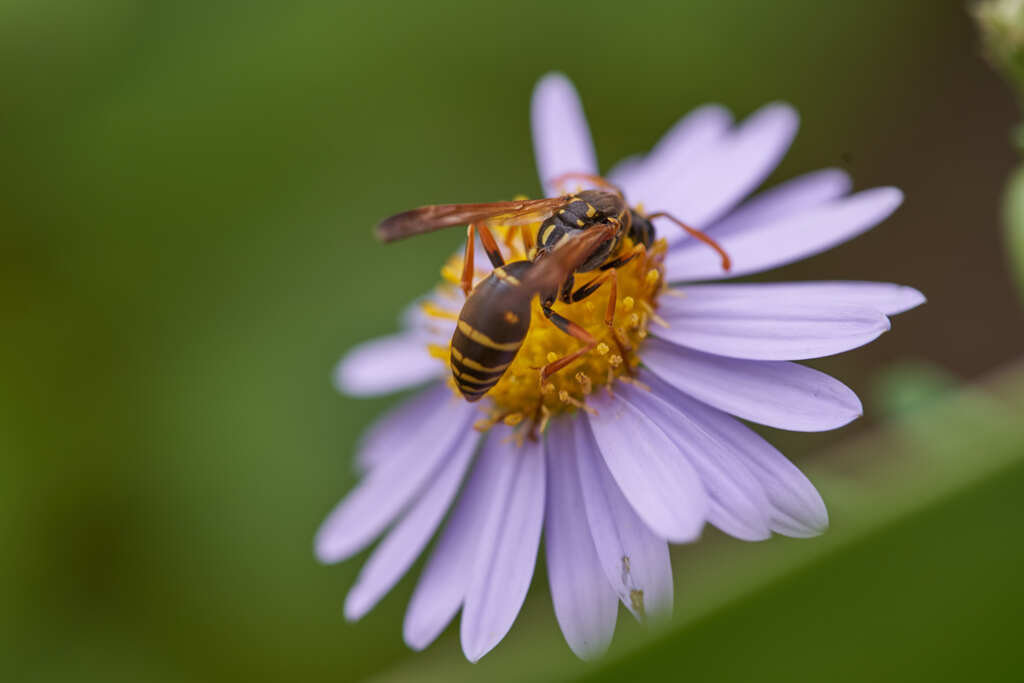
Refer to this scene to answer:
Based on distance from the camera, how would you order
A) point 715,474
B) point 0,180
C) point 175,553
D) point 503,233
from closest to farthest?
point 715,474
point 503,233
point 175,553
point 0,180

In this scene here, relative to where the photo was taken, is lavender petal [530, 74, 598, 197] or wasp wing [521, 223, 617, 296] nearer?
wasp wing [521, 223, 617, 296]

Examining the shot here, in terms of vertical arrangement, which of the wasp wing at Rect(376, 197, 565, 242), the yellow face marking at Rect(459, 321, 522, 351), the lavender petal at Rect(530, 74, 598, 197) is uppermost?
the lavender petal at Rect(530, 74, 598, 197)

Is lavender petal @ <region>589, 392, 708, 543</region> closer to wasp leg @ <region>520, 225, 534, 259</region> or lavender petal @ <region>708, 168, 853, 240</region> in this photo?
wasp leg @ <region>520, 225, 534, 259</region>

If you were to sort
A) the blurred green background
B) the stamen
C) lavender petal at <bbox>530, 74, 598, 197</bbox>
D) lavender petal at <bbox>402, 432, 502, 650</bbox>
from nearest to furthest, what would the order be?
lavender petal at <bbox>402, 432, 502, 650</bbox>
the stamen
lavender petal at <bbox>530, 74, 598, 197</bbox>
the blurred green background

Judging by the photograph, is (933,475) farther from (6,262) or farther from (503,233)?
(6,262)

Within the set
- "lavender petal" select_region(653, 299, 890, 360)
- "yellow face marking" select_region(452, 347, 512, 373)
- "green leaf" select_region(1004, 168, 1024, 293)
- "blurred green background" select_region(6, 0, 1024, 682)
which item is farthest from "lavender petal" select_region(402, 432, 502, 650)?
"green leaf" select_region(1004, 168, 1024, 293)

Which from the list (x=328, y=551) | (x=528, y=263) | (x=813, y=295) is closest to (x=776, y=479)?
(x=813, y=295)

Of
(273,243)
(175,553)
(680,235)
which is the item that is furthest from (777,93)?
(175,553)
